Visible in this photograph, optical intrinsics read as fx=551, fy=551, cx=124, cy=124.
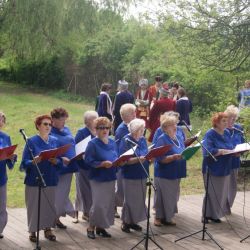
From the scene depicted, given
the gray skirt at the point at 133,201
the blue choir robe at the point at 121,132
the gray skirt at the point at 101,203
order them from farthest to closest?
the blue choir robe at the point at 121,132 → the gray skirt at the point at 133,201 → the gray skirt at the point at 101,203

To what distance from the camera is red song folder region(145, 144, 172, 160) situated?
738cm

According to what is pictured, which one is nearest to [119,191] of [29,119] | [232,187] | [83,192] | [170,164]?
[83,192]

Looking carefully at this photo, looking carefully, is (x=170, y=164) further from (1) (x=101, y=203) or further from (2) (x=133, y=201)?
(1) (x=101, y=203)

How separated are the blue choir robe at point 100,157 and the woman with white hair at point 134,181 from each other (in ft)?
0.99

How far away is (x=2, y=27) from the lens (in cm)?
2777

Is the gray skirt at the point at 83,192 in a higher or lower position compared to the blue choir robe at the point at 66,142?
lower

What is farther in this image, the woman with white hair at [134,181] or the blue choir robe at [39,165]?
the woman with white hair at [134,181]

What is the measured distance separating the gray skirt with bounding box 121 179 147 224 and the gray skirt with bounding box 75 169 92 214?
652 mm

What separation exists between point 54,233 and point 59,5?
19.9 m

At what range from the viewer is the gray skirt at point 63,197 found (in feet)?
26.5

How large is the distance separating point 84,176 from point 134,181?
0.86 metres

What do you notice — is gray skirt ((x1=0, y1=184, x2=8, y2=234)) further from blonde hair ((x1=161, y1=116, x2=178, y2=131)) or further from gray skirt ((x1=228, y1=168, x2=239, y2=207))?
gray skirt ((x1=228, y1=168, x2=239, y2=207))

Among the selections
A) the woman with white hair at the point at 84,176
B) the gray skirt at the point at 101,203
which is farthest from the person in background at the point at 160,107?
the gray skirt at the point at 101,203

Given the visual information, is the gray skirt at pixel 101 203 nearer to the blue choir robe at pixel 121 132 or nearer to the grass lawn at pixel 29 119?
the blue choir robe at pixel 121 132
